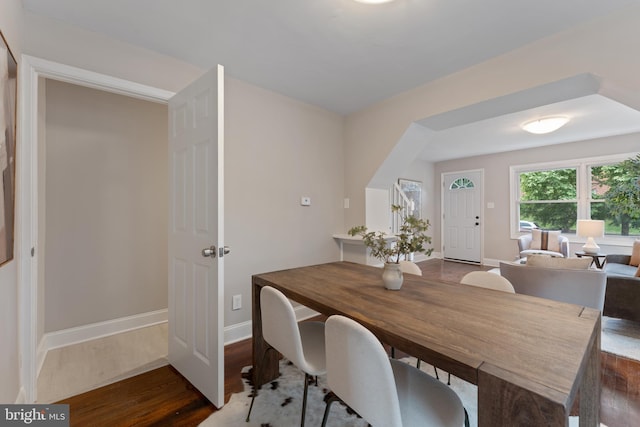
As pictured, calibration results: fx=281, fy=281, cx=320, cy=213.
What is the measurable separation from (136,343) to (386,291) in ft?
7.53

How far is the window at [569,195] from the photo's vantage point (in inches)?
178

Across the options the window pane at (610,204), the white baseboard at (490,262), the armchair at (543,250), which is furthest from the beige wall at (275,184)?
the white baseboard at (490,262)

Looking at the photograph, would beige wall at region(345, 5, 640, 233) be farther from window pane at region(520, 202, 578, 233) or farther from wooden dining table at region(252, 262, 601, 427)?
window pane at region(520, 202, 578, 233)

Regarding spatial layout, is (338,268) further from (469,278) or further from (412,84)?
(412,84)

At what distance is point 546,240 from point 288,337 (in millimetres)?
5354

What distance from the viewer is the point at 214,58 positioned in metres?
2.23

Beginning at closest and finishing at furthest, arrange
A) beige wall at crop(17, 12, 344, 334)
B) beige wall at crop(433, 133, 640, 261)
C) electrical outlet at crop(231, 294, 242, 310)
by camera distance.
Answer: beige wall at crop(17, 12, 344, 334)
electrical outlet at crop(231, 294, 242, 310)
beige wall at crop(433, 133, 640, 261)

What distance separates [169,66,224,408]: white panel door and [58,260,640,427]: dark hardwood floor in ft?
0.31

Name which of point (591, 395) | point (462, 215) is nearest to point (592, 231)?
point (462, 215)

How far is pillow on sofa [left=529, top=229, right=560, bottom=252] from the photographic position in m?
4.72

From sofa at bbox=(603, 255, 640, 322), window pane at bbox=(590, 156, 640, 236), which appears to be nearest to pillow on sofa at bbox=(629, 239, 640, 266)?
window pane at bbox=(590, 156, 640, 236)

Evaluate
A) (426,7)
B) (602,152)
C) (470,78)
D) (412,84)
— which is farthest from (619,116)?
(426,7)

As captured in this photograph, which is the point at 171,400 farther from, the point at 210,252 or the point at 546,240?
the point at 546,240

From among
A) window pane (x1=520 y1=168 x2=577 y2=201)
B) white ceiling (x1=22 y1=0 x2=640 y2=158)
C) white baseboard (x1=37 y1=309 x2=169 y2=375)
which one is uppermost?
white ceiling (x1=22 y1=0 x2=640 y2=158)
